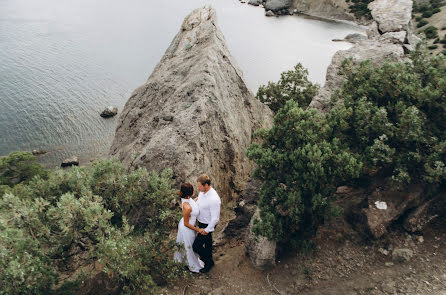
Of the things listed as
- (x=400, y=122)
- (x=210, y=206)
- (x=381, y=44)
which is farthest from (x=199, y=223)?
(x=381, y=44)

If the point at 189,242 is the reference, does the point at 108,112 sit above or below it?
below

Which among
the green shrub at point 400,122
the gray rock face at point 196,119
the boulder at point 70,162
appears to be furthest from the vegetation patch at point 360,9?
the green shrub at point 400,122

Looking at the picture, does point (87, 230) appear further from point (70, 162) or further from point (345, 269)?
point (70, 162)

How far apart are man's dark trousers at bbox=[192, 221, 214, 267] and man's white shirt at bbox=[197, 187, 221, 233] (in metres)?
0.51

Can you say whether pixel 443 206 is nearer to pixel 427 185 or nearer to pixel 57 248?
pixel 427 185

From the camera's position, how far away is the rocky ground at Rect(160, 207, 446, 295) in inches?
458

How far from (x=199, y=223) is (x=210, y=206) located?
3.58 feet

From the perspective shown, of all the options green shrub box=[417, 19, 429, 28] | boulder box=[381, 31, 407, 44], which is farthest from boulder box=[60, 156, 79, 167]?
green shrub box=[417, 19, 429, 28]

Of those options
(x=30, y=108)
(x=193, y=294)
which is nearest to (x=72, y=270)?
(x=193, y=294)

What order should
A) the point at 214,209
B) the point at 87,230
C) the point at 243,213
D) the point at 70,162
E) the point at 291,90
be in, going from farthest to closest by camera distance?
the point at 70,162 < the point at 291,90 < the point at 243,213 < the point at 214,209 < the point at 87,230

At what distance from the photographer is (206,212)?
39.2 feet

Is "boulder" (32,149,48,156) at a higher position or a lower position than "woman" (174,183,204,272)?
lower

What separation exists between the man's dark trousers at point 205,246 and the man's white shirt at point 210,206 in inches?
20.2

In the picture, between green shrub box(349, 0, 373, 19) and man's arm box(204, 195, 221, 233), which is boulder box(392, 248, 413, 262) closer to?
man's arm box(204, 195, 221, 233)
